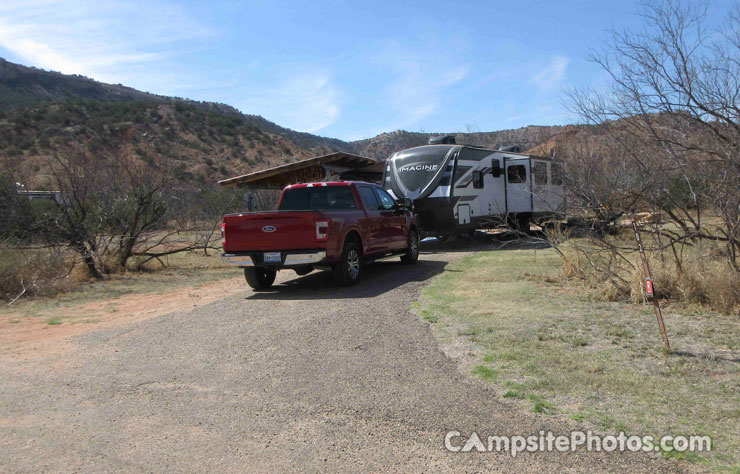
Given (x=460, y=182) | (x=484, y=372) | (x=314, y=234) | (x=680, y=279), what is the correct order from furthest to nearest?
→ (x=460, y=182) < (x=314, y=234) < (x=680, y=279) < (x=484, y=372)

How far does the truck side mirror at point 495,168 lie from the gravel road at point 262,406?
11.8 metres

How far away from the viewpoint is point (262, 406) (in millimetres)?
4410

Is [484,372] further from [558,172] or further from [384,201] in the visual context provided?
[384,201]

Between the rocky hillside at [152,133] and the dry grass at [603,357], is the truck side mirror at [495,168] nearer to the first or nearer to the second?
the dry grass at [603,357]

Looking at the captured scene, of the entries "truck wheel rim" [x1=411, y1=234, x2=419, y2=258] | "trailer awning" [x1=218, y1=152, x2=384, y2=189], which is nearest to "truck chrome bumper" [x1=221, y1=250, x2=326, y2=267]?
"truck wheel rim" [x1=411, y1=234, x2=419, y2=258]

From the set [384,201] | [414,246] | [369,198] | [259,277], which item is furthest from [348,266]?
[414,246]

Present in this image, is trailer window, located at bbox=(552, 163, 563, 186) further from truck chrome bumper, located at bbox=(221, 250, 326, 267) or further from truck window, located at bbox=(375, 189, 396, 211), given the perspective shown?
truck chrome bumper, located at bbox=(221, 250, 326, 267)

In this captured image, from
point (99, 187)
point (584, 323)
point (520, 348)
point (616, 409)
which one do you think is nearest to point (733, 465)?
point (616, 409)

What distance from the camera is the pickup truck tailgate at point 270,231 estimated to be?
31.0ft

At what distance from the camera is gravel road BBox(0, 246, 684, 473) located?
137 inches

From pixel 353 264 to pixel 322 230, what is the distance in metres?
1.21

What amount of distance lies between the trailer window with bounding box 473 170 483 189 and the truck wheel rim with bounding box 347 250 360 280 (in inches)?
305

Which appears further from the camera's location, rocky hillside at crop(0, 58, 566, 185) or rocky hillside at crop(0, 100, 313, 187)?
rocky hillside at crop(0, 58, 566, 185)

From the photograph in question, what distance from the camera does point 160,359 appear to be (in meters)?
5.93
